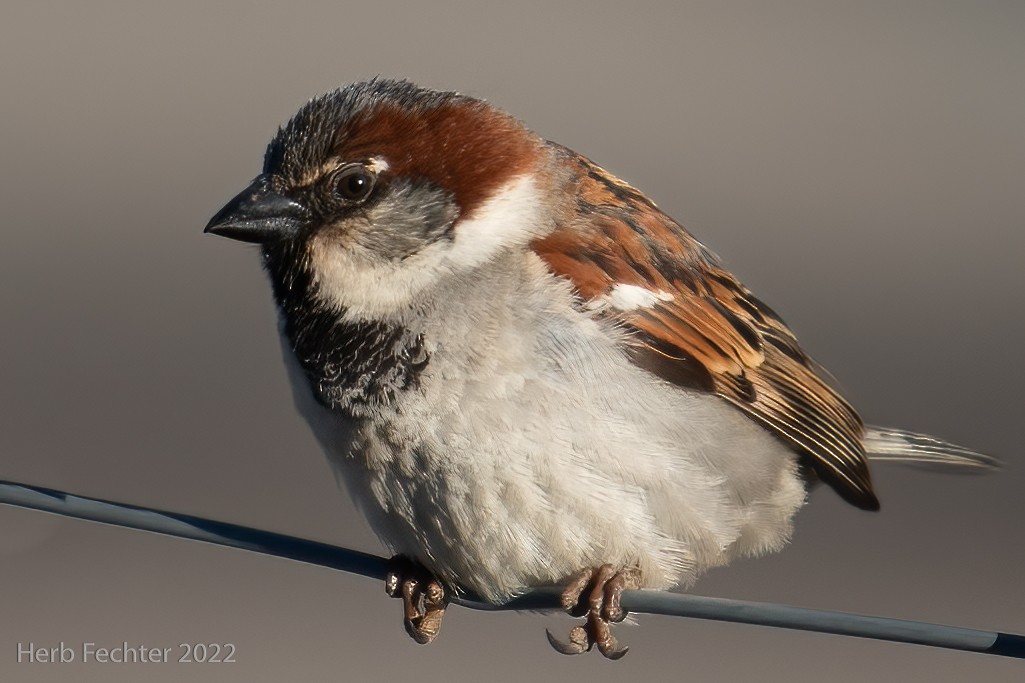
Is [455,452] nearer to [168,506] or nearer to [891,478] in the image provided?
[168,506]

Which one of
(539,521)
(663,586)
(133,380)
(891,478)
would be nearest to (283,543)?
(539,521)

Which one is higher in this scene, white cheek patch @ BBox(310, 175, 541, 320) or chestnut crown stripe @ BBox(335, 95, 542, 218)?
chestnut crown stripe @ BBox(335, 95, 542, 218)

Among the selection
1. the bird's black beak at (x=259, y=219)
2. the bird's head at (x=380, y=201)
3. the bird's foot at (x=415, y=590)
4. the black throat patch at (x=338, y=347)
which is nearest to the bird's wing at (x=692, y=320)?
the bird's head at (x=380, y=201)

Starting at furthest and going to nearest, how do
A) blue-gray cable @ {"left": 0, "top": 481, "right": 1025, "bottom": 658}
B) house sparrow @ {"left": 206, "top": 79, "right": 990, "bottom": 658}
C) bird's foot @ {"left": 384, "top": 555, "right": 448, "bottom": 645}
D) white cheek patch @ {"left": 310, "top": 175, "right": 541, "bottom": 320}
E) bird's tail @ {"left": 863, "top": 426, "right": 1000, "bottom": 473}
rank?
bird's tail @ {"left": 863, "top": 426, "right": 1000, "bottom": 473}, bird's foot @ {"left": 384, "top": 555, "right": 448, "bottom": 645}, white cheek patch @ {"left": 310, "top": 175, "right": 541, "bottom": 320}, house sparrow @ {"left": 206, "top": 79, "right": 990, "bottom": 658}, blue-gray cable @ {"left": 0, "top": 481, "right": 1025, "bottom": 658}

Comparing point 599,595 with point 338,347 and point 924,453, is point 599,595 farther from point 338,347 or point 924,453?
point 924,453

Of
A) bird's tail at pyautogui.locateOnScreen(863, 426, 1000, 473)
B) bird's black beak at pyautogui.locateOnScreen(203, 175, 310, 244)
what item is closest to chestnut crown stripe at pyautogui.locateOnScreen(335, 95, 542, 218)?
bird's black beak at pyautogui.locateOnScreen(203, 175, 310, 244)

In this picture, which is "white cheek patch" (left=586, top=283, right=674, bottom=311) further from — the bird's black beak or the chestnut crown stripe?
the bird's black beak
